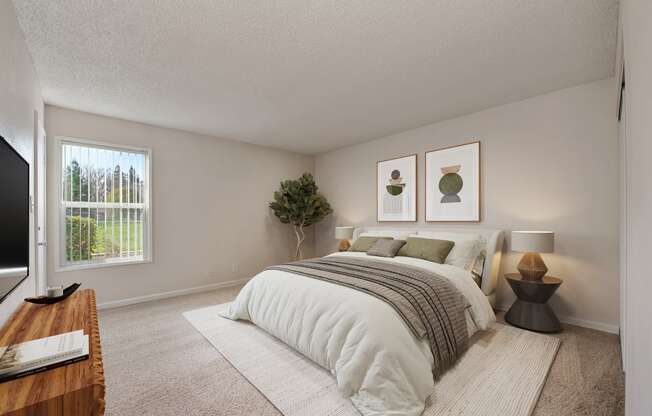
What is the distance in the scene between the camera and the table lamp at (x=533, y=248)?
267cm

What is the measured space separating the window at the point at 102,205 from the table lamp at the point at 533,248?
15.2 ft

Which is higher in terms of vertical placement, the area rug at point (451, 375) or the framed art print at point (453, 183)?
the framed art print at point (453, 183)

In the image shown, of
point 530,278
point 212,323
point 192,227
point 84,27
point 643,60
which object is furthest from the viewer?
point 192,227

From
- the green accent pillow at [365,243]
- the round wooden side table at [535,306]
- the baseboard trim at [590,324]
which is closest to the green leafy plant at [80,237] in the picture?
the green accent pillow at [365,243]

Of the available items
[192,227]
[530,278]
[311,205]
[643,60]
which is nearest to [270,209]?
[311,205]

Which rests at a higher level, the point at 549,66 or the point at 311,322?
the point at 549,66

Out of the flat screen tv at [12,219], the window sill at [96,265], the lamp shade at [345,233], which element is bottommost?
the window sill at [96,265]

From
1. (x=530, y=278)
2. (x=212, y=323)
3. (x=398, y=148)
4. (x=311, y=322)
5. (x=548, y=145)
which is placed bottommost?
(x=212, y=323)

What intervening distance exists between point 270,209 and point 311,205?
0.81 meters

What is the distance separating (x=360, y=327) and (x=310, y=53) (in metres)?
2.15

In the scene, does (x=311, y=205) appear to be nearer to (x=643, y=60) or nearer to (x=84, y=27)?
(x=84, y=27)

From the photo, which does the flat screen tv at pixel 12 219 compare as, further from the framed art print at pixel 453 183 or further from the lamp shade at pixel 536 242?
the framed art print at pixel 453 183

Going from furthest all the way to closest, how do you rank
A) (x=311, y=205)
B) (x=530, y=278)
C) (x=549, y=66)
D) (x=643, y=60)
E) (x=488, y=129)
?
(x=311, y=205)
(x=488, y=129)
(x=530, y=278)
(x=549, y=66)
(x=643, y=60)

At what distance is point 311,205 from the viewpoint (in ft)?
16.8
